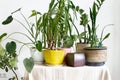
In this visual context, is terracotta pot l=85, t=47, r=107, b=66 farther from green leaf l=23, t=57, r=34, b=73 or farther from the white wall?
the white wall

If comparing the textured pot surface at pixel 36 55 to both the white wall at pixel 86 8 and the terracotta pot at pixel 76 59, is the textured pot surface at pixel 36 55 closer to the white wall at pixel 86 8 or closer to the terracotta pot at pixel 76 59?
the terracotta pot at pixel 76 59

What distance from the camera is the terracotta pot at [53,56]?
1.57 meters

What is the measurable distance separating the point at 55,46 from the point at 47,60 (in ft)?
0.45

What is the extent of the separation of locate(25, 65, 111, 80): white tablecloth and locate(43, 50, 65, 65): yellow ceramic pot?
0.06 metres

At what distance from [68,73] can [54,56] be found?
170mm

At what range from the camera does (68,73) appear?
1.53 metres

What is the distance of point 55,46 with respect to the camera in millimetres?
1665

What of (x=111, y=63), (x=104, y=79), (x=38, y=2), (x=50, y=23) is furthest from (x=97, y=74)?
(x=38, y=2)

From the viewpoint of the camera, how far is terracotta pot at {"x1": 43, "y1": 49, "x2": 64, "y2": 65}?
1571 mm

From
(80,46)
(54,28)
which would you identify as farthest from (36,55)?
(80,46)

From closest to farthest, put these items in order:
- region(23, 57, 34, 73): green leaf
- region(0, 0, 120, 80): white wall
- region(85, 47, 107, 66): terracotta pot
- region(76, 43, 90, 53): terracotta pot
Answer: region(23, 57, 34, 73): green leaf → region(85, 47, 107, 66): terracotta pot → region(76, 43, 90, 53): terracotta pot → region(0, 0, 120, 80): white wall

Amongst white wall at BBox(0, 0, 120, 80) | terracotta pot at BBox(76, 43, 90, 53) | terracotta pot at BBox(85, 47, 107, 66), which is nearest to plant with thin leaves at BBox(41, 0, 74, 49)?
terracotta pot at BBox(76, 43, 90, 53)

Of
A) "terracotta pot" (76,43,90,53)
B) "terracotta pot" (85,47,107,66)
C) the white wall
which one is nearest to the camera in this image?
"terracotta pot" (85,47,107,66)

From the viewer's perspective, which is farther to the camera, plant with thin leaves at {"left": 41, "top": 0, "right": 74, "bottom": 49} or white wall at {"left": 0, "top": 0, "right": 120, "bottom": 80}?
white wall at {"left": 0, "top": 0, "right": 120, "bottom": 80}
